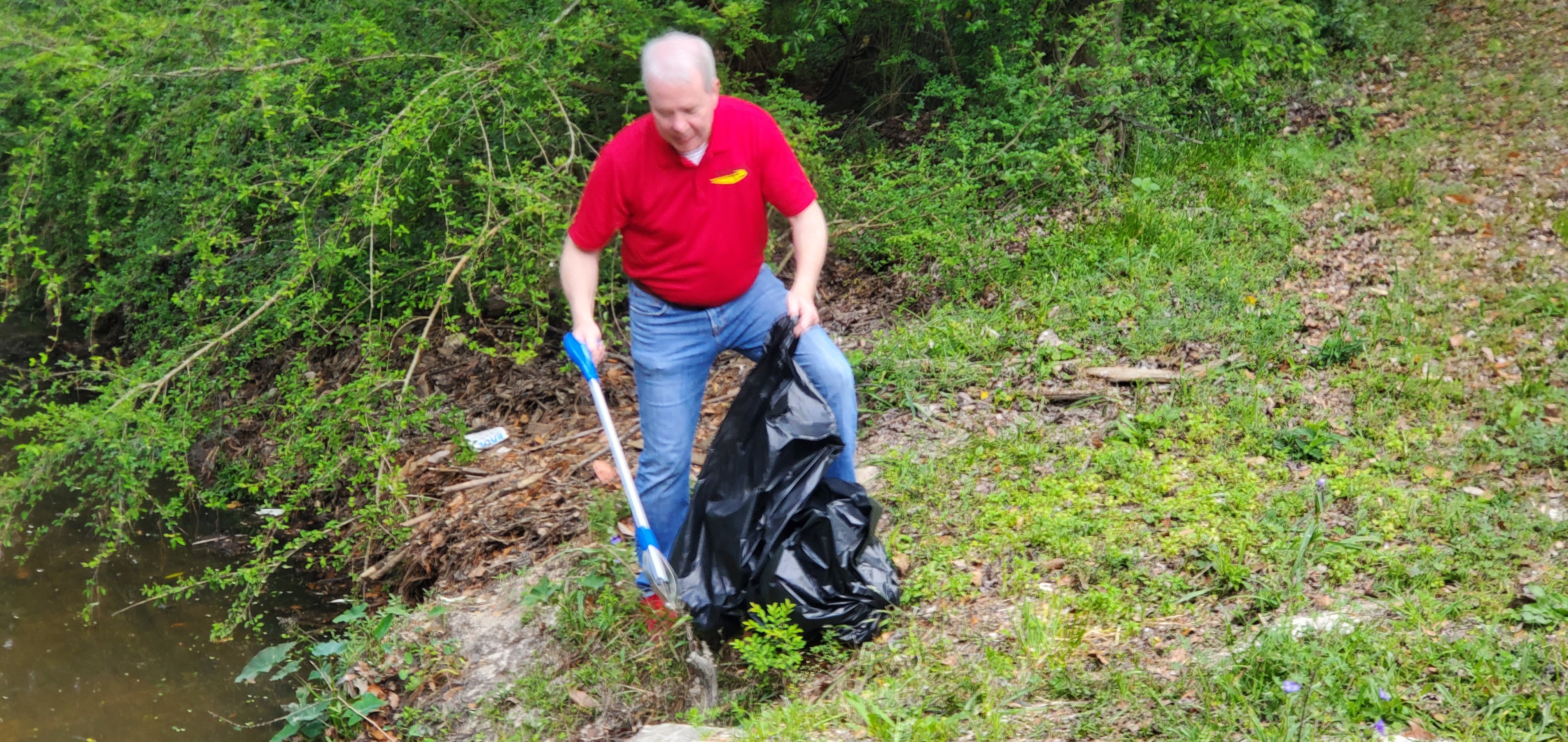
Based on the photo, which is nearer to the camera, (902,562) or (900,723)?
(900,723)

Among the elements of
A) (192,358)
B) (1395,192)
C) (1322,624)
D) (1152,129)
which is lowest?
(1322,624)

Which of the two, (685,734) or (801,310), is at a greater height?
(801,310)

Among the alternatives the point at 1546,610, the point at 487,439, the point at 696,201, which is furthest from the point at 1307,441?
the point at 487,439

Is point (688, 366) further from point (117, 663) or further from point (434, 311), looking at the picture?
point (117, 663)

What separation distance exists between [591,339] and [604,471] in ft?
6.39

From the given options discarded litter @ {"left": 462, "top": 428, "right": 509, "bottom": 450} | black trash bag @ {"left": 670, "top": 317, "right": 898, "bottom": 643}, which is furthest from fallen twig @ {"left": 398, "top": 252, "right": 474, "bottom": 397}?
black trash bag @ {"left": 670, "top": 317, "right": 898, "bottom": 643}

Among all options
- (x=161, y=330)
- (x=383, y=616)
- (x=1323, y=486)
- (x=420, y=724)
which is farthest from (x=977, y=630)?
(x=161, y=330)

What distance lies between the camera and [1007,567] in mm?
3713

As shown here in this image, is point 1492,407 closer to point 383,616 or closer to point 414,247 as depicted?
point 383,616

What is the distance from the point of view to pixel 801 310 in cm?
327

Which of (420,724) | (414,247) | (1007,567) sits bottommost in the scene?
(420,724)

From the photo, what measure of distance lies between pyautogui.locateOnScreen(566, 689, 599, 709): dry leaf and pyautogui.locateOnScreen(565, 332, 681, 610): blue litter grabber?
516 millimetres

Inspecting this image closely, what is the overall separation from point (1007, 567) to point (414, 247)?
3874 mm

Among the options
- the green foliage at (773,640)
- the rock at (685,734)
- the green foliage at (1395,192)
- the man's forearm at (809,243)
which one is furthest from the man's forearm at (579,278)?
the green foliage at (1395,192)
